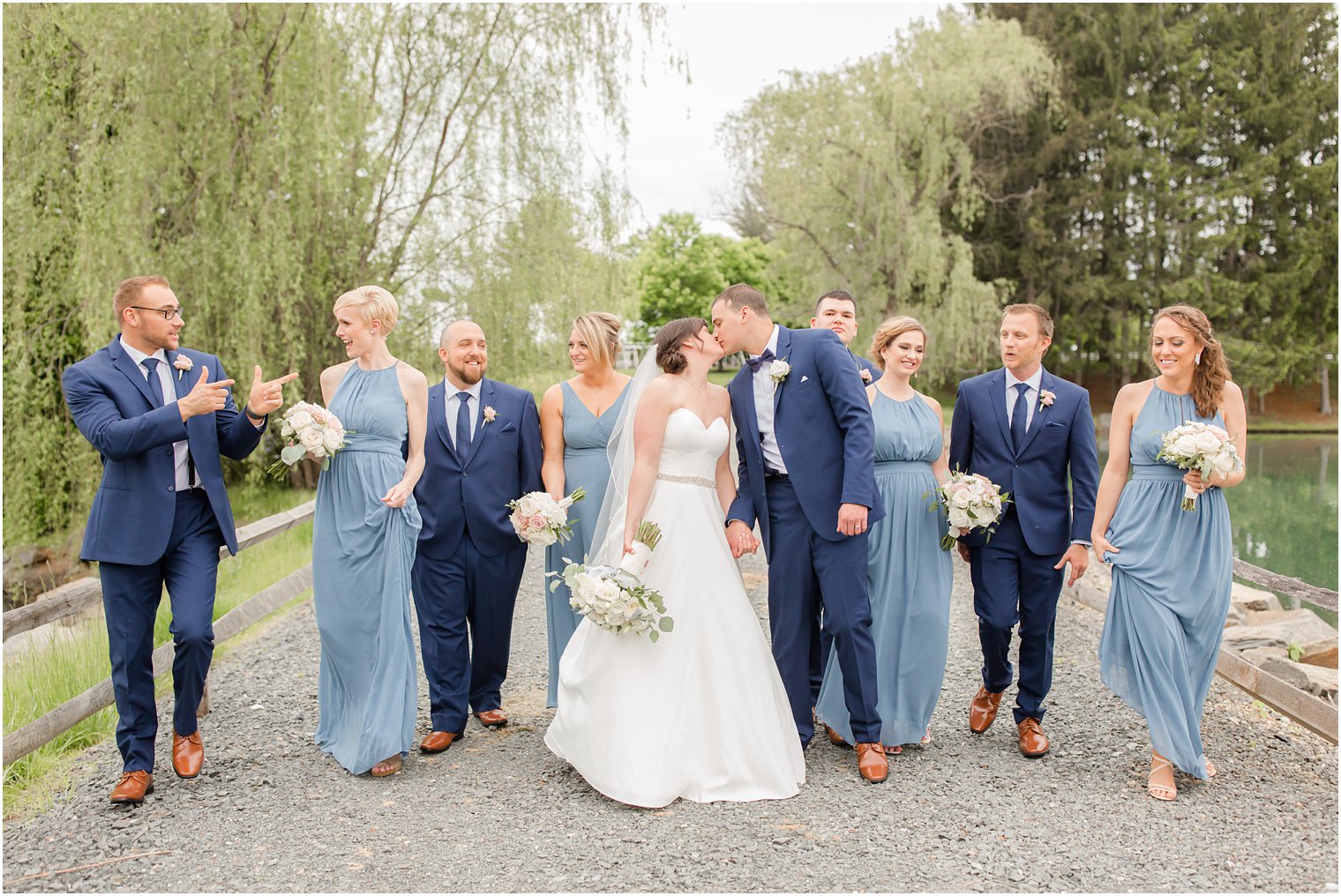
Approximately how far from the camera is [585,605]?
4.52 m

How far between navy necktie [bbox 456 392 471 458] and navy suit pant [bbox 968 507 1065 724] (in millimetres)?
2598

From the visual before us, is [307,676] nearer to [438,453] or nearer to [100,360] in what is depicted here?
[438,453]

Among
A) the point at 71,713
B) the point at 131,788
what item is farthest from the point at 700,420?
the point at 71,713

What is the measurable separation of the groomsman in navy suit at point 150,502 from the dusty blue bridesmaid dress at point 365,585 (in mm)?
450

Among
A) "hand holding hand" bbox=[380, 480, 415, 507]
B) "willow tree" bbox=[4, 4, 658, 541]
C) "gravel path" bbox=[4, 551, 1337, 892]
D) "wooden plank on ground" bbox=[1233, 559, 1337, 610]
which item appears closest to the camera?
"gravel path" bbox=[4, 551, 1337, 892]

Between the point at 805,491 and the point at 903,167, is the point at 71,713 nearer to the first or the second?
the point at 805,491

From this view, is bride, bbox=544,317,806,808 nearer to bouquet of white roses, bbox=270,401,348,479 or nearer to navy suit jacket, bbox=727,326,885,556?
navy suit jacket, bbox=727,326,885,556

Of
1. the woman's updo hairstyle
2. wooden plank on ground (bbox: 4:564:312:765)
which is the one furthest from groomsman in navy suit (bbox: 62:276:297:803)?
the woman's updo hairstyle

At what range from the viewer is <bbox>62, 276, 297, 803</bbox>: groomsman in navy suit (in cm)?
443

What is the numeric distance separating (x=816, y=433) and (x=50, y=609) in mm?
3780

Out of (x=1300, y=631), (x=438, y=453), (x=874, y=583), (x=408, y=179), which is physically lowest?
(x=1300, y=631)

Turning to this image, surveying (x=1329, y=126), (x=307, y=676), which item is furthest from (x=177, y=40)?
(x=1329, y=126)

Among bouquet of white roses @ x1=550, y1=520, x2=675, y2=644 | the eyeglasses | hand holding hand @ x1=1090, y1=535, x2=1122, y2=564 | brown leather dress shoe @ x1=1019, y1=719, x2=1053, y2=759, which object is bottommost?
brown leather dress shoe @ x1=1019, y1=719, x2=1053, y2=759

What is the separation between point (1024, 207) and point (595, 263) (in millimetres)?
22072
